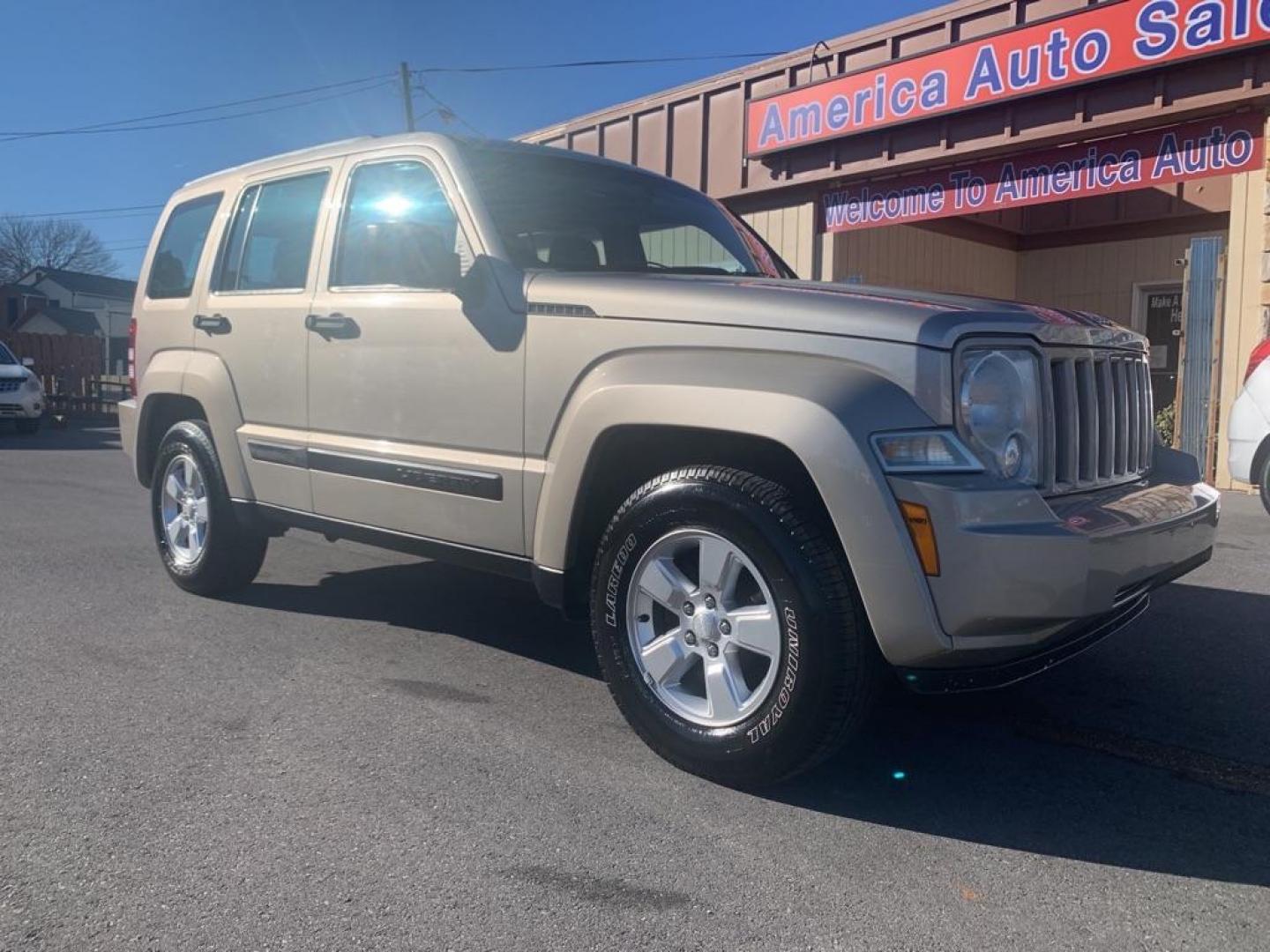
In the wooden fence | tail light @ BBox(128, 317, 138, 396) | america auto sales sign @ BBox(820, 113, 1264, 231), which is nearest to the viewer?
tail light @ BBox(128, 317, 138, 396)

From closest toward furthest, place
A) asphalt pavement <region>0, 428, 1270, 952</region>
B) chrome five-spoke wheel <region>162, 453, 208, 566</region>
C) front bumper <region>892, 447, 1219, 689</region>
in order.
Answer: asphalt pavement <region>0, 428, 1270, 952</region>
front bumper <region>892, 447, 1219, 689</region>
chrome five-spoke wheel <region>162, 453, 208, 566</region>

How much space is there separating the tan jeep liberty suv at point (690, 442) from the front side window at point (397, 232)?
13mm

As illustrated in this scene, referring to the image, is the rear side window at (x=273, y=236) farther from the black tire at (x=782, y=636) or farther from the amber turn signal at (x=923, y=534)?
the amber turn signal at (x=923, y=534)

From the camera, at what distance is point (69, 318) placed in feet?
188

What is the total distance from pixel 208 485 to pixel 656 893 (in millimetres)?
3357

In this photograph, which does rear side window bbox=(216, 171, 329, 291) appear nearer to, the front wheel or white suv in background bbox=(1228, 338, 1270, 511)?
white suv in background bbox=(1228, 338, 1270, 511)

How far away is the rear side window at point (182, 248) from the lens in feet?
17.7

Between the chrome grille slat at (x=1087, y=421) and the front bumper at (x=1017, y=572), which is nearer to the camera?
the front bumper at (x=1017, y=572)

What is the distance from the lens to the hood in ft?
9.53

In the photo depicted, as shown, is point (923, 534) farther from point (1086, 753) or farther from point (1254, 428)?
point (1254, 428)

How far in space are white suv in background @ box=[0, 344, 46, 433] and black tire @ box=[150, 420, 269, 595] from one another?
13552 millimetres

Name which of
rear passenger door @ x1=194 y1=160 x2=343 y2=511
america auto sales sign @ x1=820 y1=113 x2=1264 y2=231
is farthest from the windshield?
america auto sales sign @ x1=820 y1=113 x2=1264 y2=231

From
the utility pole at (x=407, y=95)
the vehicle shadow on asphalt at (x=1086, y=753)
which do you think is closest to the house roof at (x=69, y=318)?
the utility pole at (x=407, y=95)

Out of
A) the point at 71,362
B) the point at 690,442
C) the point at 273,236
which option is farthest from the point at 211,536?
the point at 71,362
